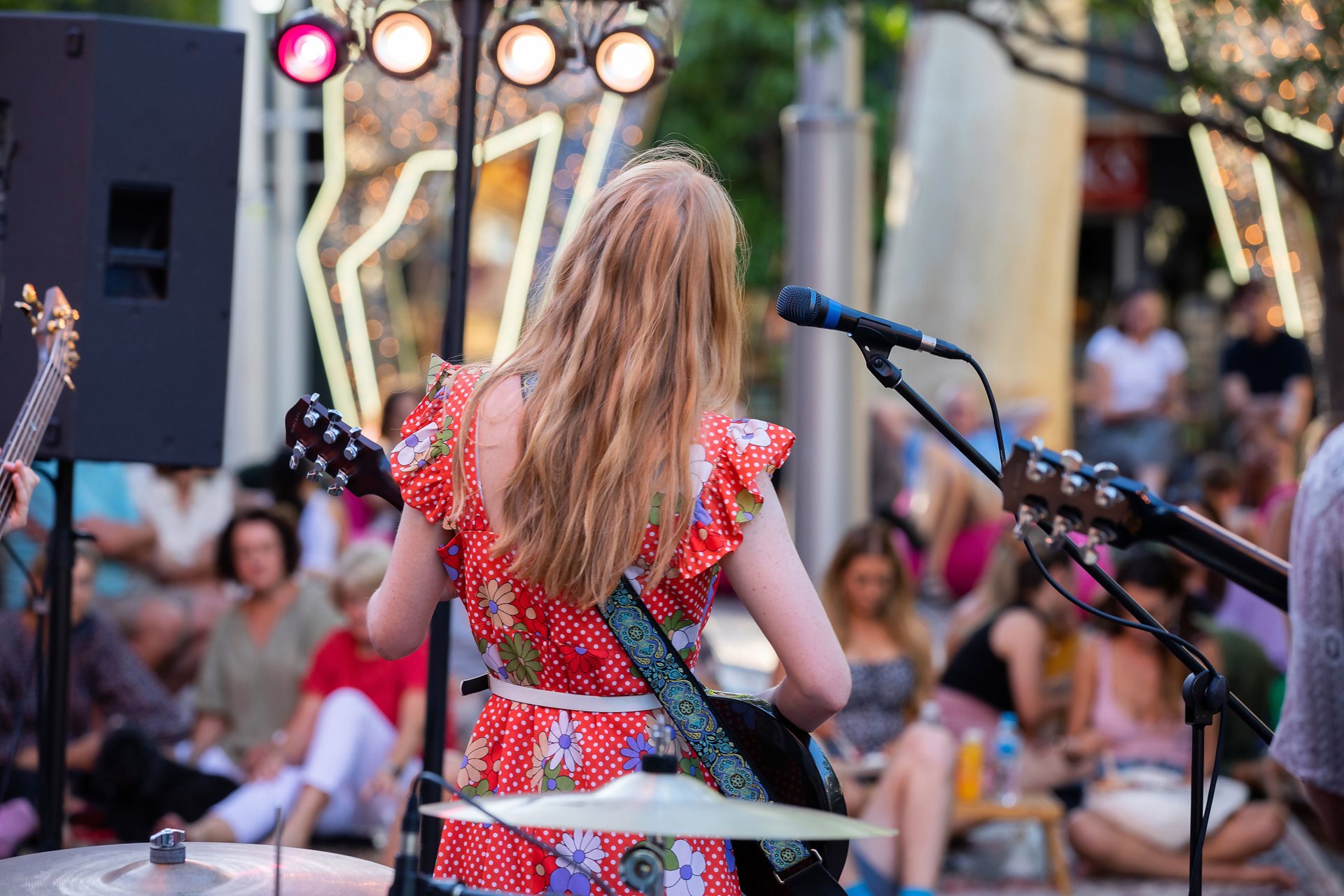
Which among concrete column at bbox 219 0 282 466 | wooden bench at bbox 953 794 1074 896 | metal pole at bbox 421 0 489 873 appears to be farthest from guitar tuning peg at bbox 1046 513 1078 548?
concrete column at bbox 219 0 282 466

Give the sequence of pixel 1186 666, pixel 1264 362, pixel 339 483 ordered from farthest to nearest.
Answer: pixel 1264 362
pixel 339 483
pixel 1186 666

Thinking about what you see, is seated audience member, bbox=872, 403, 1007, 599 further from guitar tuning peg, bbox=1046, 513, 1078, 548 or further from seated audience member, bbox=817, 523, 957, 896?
guitar tuning peg, bbox=1046, 513, 1078, 548

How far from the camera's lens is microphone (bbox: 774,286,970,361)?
2.54 m

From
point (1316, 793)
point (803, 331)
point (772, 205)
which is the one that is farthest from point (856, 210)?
point (772, 205)

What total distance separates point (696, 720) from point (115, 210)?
7.33 ft

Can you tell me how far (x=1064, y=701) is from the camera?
6.28 meters

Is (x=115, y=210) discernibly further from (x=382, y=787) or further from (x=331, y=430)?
(x=382, y=787)

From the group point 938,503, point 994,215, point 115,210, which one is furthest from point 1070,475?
point 994,215

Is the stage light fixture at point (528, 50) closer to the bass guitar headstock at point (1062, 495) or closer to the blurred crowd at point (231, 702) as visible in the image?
the bass guitar headstock at point (1062, 495)

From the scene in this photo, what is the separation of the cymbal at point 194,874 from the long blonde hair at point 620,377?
0.50 meters

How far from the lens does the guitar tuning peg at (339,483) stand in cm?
283

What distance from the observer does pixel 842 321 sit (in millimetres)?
2602

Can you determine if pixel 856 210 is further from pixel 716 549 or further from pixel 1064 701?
pixel 716 549

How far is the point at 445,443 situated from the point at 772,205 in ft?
58.9
